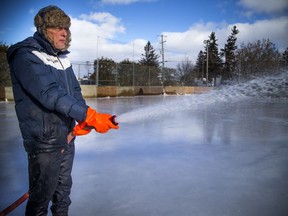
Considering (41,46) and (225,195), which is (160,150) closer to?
(225,195)

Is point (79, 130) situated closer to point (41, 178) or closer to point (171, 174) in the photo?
point (41, 178)

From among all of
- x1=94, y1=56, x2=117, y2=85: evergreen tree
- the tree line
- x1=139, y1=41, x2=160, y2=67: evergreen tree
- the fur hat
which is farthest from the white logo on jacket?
x1=139, y1=41, x2=160, y2=67: evergreen tree

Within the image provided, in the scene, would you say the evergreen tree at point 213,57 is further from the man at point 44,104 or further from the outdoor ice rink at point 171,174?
the man at point 44,104

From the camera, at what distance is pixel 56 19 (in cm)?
172

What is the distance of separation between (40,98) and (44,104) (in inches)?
1.7

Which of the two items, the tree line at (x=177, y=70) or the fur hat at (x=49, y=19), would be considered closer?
the fur hat at (x=49, y=19)

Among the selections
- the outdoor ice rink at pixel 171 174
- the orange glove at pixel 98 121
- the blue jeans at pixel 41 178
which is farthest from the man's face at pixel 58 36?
the outdoor ice rink at pixel 171 174

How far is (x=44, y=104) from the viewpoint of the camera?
1.56 metres

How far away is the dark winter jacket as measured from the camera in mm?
1563

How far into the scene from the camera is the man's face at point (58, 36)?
1751mm

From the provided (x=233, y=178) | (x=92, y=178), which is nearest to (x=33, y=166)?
(x=92, y=178)

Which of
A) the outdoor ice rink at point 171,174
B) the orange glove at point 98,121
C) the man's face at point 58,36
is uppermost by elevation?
the man's face at point 58,36

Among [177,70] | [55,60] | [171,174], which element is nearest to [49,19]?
[55,60]

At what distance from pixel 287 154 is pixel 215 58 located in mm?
50500
